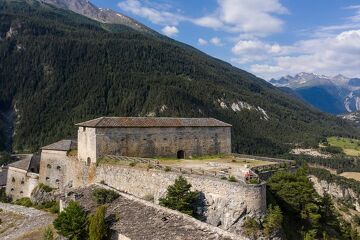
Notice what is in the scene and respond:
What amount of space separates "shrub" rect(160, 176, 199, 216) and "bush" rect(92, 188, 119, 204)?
4.92m

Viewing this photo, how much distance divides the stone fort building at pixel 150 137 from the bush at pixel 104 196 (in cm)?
894

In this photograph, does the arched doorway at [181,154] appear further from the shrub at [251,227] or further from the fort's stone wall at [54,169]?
the shrub at [251,227]

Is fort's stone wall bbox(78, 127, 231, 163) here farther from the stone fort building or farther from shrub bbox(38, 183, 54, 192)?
shrub bbox(38, 183, 54, 192)

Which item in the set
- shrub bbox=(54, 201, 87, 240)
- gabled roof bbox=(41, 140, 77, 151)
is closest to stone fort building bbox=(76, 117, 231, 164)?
gabled roof bbox=(41, 140, 77, 151)

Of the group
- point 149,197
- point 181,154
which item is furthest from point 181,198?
point 181,154

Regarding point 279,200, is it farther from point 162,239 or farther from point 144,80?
point 144,80

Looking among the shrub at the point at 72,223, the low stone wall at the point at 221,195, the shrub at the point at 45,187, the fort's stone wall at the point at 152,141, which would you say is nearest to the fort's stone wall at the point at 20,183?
the shrub at the point at 45,187

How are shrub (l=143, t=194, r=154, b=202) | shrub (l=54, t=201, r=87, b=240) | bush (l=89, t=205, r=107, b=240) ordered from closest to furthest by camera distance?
bush (l=89, t=205, r=107, b=240), shrub (l=54, t=201, r=87, b=240), shrub (l=143, t=194, r=154, b=202)

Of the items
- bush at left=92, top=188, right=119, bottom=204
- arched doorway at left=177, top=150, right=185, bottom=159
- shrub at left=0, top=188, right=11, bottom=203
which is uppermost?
arched doorway at left=177, top=150, right=185, bottom=159

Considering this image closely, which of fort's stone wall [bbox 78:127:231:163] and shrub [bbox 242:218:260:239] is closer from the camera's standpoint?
shrub [bbox 242:218:260:239]

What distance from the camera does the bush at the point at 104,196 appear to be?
34.3 metres

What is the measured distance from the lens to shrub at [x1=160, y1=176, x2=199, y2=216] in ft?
101

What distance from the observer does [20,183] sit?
201 ft

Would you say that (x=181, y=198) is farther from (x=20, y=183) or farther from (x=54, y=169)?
(x=20, y=183)
